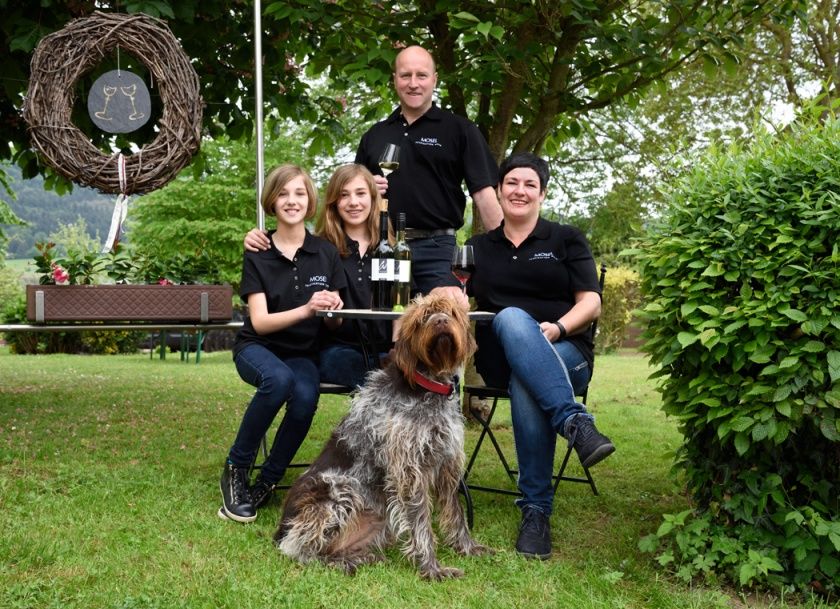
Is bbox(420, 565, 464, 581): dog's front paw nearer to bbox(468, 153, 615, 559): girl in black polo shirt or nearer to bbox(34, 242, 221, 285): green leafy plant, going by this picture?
bbox(468, 153, 615, 559): girl in black polo shirt

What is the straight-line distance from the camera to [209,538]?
3.88 m

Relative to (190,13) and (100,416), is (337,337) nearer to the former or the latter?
(190,13)

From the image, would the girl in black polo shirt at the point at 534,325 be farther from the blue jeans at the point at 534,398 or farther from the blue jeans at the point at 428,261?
the blue jeans at the point at 428,261

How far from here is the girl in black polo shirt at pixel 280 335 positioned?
4.25 meters

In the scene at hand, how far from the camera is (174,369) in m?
13.9

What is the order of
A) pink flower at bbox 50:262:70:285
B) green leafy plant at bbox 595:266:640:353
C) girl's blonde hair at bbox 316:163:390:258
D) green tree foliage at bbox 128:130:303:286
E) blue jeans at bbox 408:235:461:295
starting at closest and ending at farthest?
girl's blonde hair at bbox 316:163:390:258 < blue jeans at bbox 408:235:461:295 < pink flower at bbox 50:262:70:285 < green leafy plant at bbox 595:266:640:353 < green tree foliage at bbox 128:130:303:286

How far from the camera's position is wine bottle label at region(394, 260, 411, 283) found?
427 cm


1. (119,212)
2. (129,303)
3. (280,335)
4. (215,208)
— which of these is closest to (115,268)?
(119,212)

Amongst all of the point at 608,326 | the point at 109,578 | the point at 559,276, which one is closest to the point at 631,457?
the point at 559,276

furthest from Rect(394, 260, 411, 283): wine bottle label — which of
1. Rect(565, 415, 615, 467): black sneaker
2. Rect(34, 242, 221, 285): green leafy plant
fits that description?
Rect(34, 242, 221, 285): green leafy plant

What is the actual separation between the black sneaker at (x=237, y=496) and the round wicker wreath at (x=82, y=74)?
2.26m

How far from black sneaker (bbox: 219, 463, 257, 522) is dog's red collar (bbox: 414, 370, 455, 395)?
49.0 inches

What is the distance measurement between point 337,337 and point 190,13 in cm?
298

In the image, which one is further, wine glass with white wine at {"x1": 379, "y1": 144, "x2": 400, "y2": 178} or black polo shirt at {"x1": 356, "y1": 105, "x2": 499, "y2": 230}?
black polo shirt at {"x1": 356, "y1": 105, "x2": 499, "y2": 230}
